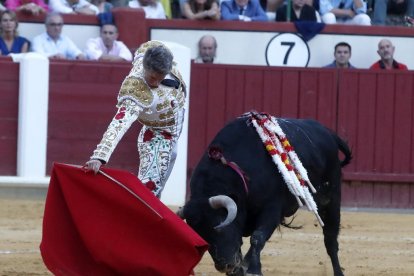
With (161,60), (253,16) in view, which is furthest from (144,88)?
(253,16)

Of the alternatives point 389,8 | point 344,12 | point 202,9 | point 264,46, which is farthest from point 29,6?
point 389,8

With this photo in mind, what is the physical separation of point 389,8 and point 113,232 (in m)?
6.27

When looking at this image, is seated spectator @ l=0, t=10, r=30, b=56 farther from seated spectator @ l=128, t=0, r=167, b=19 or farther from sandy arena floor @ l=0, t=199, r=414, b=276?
sandy arena floor @ l=0, t=199, r=414, b=276

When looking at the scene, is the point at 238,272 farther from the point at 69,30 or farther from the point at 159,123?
the point at 69,30

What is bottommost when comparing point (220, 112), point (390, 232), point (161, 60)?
point (390, 232)

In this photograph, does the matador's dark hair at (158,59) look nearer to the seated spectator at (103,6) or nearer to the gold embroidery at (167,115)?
the gold embroidery at (167,115)

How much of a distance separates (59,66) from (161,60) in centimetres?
466

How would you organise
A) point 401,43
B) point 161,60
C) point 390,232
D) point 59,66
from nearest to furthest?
1. point 161,60
2. point 390,232
3. point 59,66
4. point 401,43

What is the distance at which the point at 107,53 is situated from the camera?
10250 mm

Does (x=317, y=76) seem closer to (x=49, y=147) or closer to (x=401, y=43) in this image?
(x=401, y=43)

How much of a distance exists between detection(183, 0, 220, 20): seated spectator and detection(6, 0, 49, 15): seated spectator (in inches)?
48.1

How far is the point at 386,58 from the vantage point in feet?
34.2

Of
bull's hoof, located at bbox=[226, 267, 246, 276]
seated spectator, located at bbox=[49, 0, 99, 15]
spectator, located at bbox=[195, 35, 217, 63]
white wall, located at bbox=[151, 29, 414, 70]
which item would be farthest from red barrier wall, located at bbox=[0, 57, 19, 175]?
bull's hoof, located at bbox=[226, 267, 246, 276]

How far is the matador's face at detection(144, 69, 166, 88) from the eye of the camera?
5562 millimetres
